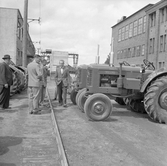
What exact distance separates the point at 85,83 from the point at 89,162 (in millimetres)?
4554

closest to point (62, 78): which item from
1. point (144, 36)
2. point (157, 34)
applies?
point (157, 34)

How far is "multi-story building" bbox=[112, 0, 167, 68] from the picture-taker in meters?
27.7

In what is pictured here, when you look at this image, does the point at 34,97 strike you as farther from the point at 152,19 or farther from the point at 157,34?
the point at 152,19

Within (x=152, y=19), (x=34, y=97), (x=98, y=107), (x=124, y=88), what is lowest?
(x=98, y=107)

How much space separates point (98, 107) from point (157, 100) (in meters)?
1.59

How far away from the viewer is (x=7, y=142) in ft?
16.1

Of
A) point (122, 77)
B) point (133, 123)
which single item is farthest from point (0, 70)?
point (133, 123)

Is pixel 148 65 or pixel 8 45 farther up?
pixel 8 45

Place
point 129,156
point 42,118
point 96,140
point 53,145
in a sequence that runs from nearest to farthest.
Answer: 1. point 129,156
2. point 53,145
3. point 96,140
4. point 42,118

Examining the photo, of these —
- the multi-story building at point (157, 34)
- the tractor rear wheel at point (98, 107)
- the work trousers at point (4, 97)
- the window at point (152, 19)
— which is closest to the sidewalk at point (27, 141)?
the work trousers at point (4, 97)

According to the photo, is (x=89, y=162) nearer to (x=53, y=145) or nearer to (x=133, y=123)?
(x=53, y=145)

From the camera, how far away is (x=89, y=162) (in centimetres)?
396

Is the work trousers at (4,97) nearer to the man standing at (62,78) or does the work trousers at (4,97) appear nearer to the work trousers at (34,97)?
the work trousers at (34,97)

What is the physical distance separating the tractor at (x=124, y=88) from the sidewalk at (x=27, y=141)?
1.37 meters
